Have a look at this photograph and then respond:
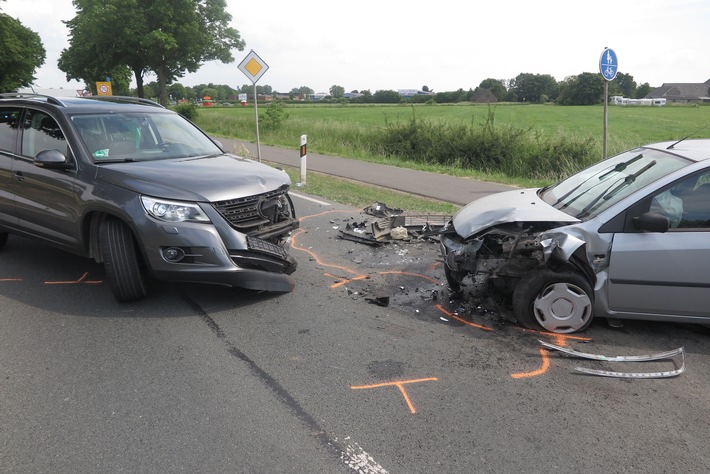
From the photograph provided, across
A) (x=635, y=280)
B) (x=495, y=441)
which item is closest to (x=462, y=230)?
(x=635, y=280)

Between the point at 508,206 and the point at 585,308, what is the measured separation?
47.8 inches

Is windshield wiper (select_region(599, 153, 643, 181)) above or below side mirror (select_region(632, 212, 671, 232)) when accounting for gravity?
above

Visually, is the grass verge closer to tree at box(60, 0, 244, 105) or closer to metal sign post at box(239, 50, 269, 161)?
metal sign post at box(239, 50, 269, 161)

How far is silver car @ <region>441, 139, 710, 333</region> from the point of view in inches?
166

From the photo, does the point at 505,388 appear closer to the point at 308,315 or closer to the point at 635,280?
the point at 635,280

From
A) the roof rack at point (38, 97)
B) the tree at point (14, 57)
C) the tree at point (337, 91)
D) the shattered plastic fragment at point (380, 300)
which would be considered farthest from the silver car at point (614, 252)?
the tree at point (337, 91)

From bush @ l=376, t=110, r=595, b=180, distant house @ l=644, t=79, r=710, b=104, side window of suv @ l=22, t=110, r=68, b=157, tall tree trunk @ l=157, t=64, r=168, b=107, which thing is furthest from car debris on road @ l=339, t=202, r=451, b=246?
distant house @ l=644, t=79, r=710, b=104

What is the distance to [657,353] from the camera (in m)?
4.18

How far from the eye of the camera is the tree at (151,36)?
39219 mm

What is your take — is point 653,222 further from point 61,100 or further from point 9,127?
point 9,127

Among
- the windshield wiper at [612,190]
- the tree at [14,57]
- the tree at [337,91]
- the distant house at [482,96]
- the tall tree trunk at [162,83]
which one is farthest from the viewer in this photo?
the tree at [337,91]

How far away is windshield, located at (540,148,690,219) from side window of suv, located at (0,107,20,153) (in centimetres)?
591

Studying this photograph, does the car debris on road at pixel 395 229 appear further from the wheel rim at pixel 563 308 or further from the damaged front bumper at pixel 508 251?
the wheel rim at pixel 563 308

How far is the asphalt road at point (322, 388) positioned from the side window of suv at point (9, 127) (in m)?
1.66
